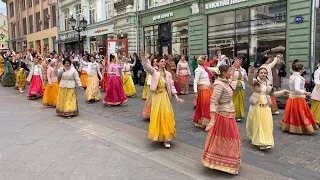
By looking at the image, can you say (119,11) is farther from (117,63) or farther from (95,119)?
(95,119)

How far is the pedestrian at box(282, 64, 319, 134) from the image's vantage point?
262 inches

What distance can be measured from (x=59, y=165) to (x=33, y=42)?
44.1 metres

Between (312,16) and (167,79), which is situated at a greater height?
(312,16)

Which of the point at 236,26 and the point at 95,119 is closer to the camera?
the point at 95,119

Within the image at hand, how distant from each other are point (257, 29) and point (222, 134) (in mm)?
13264

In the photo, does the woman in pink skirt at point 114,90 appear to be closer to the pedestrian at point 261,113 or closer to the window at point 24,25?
the pedestrian at point 261,113

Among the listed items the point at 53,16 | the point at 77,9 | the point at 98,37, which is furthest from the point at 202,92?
the point at 53,16

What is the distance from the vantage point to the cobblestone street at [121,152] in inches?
185

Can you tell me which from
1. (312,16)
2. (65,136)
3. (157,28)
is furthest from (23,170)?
(157,28)

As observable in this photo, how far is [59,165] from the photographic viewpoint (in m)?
5.00

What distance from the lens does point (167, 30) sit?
22.6 meters

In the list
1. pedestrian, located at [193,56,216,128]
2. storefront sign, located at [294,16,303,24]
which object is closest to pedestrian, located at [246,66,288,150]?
pedestrian, located at [193,56,216,128]

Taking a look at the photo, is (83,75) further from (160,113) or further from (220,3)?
(160,113)

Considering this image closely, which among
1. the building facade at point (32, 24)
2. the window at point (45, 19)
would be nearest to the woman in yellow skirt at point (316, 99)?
the building facade at point (32, 24)
